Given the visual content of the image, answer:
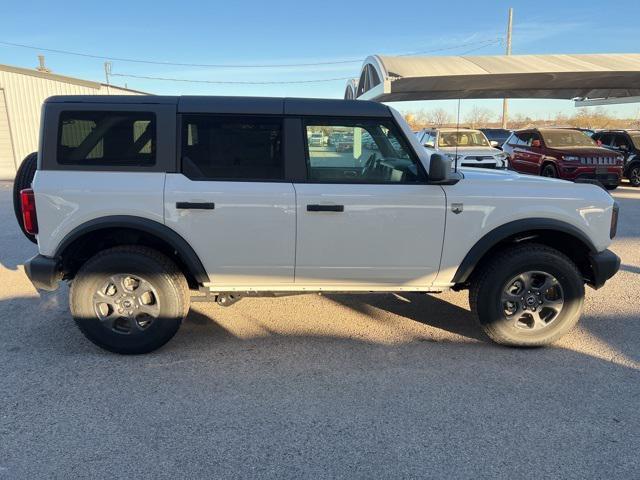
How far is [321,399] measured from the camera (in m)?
3.07

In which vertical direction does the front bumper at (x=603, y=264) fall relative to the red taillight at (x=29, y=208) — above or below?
below

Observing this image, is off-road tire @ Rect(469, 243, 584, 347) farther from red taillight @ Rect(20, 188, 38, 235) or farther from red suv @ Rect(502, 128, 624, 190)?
red suv @ Rect(502, 128, 624, 190)

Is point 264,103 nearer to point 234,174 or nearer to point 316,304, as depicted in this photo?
point 234,174

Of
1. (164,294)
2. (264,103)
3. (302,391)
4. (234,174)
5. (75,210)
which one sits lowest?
(302,391)

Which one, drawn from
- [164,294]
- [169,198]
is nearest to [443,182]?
[169,198]

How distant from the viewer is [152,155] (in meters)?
3.46

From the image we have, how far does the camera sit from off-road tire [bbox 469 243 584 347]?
3631 millimetres

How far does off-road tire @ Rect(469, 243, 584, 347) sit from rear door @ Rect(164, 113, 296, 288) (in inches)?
59.0

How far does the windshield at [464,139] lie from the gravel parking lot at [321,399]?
30.7 ft

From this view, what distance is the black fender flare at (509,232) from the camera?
11.6ft

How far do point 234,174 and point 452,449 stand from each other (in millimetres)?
2269

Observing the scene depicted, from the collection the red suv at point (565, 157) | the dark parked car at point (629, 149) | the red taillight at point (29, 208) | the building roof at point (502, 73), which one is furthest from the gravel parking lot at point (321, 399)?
the building roof at point (502, 73)

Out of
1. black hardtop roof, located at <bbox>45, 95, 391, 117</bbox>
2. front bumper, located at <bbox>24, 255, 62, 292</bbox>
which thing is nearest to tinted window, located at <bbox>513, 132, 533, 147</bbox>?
black hardtop roof, located at <bbox>45, 95, 391, 117</bbox>

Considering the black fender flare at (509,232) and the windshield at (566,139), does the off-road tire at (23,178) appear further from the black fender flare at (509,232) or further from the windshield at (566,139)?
the windshield at (566,139)
